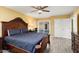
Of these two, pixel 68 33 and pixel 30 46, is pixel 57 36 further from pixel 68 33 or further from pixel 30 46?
pixel 30 46

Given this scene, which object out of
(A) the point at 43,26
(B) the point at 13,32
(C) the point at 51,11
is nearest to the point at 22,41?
(B) the point at 13,32

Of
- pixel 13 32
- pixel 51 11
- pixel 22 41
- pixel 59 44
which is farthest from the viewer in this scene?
pixel 59 44

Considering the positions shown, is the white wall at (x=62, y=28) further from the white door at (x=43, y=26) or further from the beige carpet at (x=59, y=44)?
the white door at (x=43, y=26)

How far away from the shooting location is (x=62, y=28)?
207 centimetres

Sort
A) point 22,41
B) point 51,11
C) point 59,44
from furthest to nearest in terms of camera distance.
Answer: point 59,44 → point 51,11 → point 22,41

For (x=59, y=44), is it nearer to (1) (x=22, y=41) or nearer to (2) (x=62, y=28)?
(2) (x=62, y=28)

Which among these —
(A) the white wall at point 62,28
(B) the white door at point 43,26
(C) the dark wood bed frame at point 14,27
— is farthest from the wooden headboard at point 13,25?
(A) the white wall at point 62,28

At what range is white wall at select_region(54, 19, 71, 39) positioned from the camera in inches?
79.0

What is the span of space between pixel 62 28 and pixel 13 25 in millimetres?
1104

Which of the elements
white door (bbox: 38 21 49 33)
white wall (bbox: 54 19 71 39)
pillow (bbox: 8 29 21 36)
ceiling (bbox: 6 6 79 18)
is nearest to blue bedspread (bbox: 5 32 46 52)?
pillow (bbox: 8 29 21 36)

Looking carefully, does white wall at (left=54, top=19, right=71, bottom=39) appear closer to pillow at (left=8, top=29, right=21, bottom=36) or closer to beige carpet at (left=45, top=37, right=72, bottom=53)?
beige carpet at (left=45, top=37, right=72, bottom=53)

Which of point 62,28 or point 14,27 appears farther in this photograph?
point 62,28

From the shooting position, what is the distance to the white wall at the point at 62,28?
2006 mm
